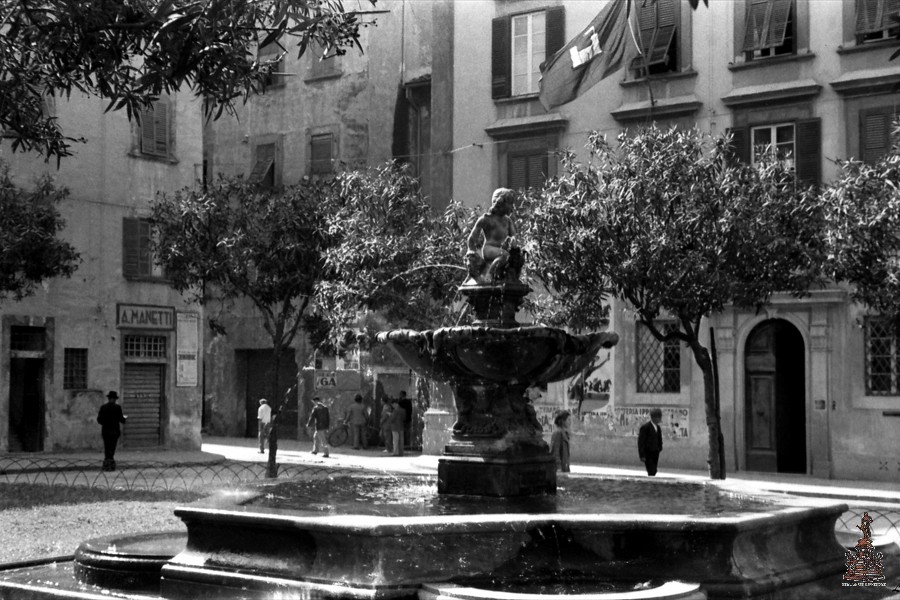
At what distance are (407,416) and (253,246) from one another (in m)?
10.6

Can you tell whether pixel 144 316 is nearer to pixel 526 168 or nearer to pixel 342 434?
pixel 342 434

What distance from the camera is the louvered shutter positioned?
2456cm

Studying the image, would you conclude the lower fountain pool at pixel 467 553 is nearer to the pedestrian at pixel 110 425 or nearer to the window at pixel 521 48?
the pedestrian at pixel 110 425

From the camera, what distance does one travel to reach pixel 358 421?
33.2 meters

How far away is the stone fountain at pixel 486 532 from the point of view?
25.2 ft

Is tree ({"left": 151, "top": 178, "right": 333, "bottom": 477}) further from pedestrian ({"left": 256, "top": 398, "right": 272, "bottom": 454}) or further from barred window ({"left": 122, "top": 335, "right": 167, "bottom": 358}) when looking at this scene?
barred window ({"left": 122, "top": 335, "right": 167, "bottom": 358})

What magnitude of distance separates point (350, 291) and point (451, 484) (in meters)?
13.9

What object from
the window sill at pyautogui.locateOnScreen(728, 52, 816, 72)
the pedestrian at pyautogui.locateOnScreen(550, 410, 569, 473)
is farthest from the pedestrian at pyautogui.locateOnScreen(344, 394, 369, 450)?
the pedestrian at pyautogui.locateOnScreen(550, 410, 569, 473)

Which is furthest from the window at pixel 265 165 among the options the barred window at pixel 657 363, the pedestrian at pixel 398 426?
the barred window at pixel 657 363

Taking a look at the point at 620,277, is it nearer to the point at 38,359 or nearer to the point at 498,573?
the point at 498,573

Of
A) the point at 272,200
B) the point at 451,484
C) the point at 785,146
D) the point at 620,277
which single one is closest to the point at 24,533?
the point at 451,484

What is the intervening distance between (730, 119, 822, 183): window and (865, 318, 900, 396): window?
10.5ft

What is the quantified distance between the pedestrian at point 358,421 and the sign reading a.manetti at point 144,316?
5147 millimetres

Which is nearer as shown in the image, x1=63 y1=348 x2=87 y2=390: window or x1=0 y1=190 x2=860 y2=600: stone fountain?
x1=0 y1=190 x2=860 y2=600: stone fountain
